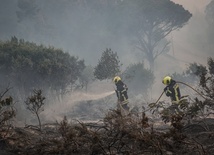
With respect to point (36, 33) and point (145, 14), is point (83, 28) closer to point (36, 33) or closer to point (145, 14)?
point (36, 33)

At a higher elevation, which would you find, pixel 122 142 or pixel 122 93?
pixel 122 93

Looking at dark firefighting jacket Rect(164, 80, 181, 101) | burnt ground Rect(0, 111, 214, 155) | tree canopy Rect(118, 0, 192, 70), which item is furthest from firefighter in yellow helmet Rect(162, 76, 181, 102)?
tree canopy Rect(118, 0, 192, 70)

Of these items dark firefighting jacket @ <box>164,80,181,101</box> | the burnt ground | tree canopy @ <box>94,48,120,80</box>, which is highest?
tree canopy @ <box>94,48,120,80</box>

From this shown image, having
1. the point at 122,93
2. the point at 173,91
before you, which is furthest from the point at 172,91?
the point at 122,93

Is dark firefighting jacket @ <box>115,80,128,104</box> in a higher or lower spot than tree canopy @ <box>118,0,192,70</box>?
lower

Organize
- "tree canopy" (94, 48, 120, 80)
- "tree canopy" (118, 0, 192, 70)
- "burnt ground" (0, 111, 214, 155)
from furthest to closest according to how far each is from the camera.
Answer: "tree canopy" (118, 0, 192, 70) < "tree canopy" (94, 48, 120, 80) < "burnt ground" (0, 111, 214, 155)

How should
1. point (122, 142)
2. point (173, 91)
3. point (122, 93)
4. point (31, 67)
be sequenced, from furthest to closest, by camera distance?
point (31, 67) < point (122, 93) < point (173, 91) < point (122, 142)

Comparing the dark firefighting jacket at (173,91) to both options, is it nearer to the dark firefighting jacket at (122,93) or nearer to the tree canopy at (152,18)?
the dark firefighting jacket at (122,93)

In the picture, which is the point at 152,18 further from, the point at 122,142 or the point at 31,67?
the point at 122,142

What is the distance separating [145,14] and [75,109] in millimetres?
22944

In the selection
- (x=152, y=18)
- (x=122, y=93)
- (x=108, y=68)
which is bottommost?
(x=122, y=93)

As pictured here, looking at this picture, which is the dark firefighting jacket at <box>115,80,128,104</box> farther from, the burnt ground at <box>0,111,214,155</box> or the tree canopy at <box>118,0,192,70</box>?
the tree canopy at <box>118,0,192,70</box>

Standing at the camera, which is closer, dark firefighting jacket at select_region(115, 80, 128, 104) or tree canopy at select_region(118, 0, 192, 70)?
dark firefighting jacket at select_region(115, 80, 128, 104)

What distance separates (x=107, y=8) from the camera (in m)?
50.7
